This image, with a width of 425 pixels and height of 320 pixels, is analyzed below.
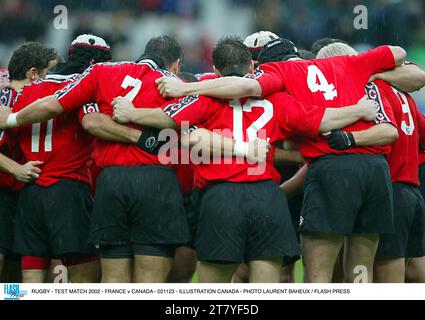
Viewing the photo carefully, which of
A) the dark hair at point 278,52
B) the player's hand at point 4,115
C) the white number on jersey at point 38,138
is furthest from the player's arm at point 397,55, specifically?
the player's hand at point 4,115

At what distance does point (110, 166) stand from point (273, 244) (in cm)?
120

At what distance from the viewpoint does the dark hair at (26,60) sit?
5.94 m

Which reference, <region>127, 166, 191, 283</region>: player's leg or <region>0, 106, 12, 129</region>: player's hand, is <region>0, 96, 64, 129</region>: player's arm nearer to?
<region>0, 106, 12, 129</region>: player's hand

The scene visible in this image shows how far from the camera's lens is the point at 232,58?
5.39 meters

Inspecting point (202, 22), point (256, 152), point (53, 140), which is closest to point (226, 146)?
point (256, 152)

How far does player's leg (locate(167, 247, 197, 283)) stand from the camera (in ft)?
20.8

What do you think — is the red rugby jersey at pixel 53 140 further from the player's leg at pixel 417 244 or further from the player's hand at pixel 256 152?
the player's leg at pixel 417 244

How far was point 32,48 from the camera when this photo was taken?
5.97 metres

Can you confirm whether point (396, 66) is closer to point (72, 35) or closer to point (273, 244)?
point (273, 244)

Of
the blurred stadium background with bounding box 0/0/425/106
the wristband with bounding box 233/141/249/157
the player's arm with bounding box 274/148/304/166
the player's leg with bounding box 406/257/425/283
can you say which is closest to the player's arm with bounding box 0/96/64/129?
the wristband with bounding box 233/141/249/157

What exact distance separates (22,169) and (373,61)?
2513mm

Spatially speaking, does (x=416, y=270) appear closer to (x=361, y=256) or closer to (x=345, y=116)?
(x=361, y=256)

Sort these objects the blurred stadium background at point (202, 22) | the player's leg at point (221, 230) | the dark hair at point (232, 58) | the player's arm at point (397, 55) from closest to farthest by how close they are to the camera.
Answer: the player's leg at point (221, 230)
the dark hair at point (232, 58)
the player's arm at point (397, 55)
the blurred stadium background at point (202, 22)
